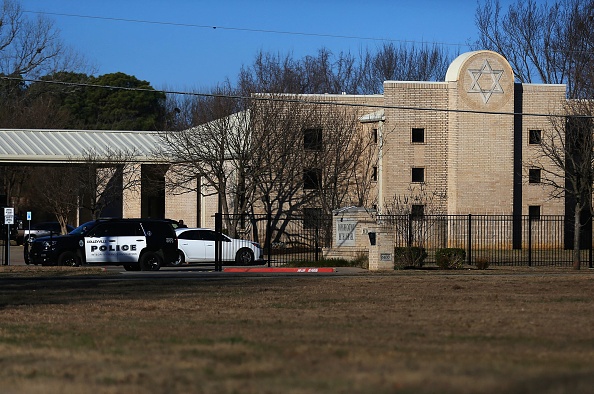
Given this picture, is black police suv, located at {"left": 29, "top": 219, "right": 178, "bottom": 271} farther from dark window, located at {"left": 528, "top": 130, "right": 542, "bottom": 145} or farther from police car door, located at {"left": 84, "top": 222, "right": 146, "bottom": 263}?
dark window, located at {"left": 528, "top": 130, "right": 542, "bottom": 145}

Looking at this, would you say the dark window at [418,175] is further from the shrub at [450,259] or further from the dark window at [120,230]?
the dark window at [120,230]

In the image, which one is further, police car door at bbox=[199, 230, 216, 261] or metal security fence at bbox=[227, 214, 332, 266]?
police car door at bbox=[199, 230, 216, 261]

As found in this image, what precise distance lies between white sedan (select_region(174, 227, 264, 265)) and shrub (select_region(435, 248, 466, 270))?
23.6 ft

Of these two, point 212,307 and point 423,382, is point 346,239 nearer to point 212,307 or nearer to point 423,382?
point 212,307

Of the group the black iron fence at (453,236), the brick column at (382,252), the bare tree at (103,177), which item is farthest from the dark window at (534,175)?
the bare tree at (103,177)

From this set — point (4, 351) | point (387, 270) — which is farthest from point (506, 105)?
point (4, 351)

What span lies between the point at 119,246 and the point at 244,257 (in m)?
6.04

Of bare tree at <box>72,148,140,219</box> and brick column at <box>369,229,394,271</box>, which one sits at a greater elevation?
bare tree at <box>72,148,140,219</box>

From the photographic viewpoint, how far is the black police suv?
31688mm

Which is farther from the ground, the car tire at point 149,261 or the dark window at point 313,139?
the dark window at point 313,139

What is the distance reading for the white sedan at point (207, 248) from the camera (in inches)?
1404

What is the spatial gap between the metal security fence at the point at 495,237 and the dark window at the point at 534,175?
7.12 ft

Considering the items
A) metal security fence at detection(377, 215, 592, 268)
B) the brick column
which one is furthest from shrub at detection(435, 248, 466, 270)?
the brick column

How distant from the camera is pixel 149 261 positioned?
31922 mm
